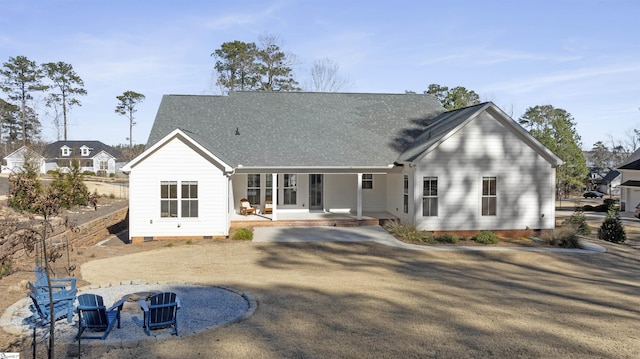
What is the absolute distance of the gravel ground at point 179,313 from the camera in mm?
8312

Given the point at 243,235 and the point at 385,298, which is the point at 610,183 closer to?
the point at 243,235

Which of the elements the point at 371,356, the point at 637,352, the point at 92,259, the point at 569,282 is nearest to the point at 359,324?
the point at 371,356

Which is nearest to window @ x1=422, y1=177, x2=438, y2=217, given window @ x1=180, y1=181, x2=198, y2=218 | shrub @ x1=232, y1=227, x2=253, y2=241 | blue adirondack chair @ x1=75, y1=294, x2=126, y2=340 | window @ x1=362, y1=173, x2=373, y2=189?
window @ x1=362, y1=173, x2=373, y2=189

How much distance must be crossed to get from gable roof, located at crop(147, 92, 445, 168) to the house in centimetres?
6

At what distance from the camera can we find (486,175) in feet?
67.5

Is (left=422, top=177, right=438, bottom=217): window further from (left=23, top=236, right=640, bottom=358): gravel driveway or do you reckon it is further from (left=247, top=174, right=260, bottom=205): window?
(left=247, top=174, right=260, bottom=205): window

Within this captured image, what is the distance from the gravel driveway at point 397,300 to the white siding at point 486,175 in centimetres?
329

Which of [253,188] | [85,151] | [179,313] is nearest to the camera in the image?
[179,313]

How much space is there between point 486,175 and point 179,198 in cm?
1316

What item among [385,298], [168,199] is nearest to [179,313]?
[385,298]

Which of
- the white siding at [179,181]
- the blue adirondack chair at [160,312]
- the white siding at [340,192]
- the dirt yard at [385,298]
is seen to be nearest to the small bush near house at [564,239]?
the dirt yard at [385,298]

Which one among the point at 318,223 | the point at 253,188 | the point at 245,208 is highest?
the point at 253,188

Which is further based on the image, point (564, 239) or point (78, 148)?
point (78, 148)

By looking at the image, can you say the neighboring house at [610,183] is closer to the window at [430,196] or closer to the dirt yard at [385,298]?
the window at [430,196]
